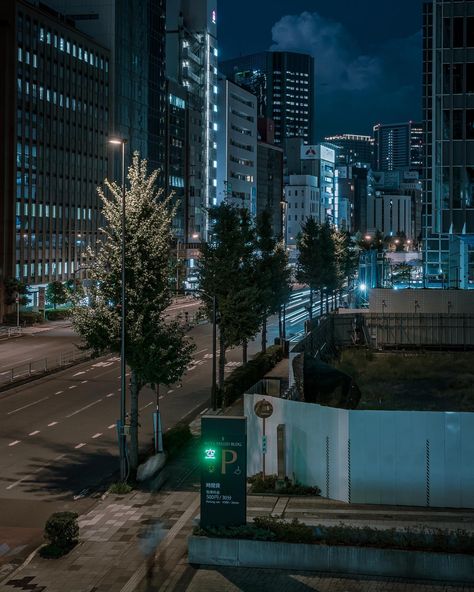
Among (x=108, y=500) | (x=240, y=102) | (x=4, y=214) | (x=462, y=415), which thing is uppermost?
(x=240, y=102)

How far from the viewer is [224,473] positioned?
16844 mm

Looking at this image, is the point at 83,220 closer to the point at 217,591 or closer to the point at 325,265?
the point at 325,265

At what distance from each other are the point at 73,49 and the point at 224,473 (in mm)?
93312

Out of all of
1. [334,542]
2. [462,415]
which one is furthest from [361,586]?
[462,415]

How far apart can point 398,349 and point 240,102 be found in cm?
12134

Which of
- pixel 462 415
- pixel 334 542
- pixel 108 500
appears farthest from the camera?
pixel 108 500

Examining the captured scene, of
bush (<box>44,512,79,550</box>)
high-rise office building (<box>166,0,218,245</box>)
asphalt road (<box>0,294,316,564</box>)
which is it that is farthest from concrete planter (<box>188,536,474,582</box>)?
high-rise office building (<box>166,0,218,245</box>)

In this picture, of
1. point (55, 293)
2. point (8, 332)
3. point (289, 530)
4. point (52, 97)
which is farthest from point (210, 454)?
point (52, 97)

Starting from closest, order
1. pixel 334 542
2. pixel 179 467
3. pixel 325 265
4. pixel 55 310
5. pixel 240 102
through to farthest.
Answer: pixel 334 542, pixel 179 467, pixel 325 265, pixel 55 310, pixel 240 102

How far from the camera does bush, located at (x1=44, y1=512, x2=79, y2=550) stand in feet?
55.7

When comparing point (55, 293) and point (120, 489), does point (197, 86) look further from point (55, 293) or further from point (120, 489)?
point (120, 489)

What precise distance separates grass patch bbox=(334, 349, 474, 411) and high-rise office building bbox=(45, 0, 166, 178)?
63026mm

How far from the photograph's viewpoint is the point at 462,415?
1884 cm

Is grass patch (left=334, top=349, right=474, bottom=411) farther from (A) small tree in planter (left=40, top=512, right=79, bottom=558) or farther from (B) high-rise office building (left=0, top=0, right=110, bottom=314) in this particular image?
(B) high-rise office building (left=0, top=0, right=110, bottom=314)
